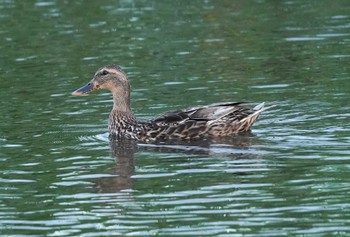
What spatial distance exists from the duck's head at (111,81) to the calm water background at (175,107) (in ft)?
1.57

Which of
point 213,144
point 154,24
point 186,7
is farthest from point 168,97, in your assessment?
point 186,7

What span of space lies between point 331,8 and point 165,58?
A: 519cm

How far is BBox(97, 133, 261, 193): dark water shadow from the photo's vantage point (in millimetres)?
14156

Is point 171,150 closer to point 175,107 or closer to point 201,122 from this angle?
point 201,122

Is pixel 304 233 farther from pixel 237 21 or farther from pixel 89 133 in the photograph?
pixel 237 21

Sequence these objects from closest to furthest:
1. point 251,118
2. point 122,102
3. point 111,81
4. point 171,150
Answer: point 171,150 → point 251,118 → point 122,102 → point 111,81

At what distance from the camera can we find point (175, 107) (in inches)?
727

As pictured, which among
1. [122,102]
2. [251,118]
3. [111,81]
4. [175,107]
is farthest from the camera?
[175,107]

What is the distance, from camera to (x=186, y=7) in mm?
27469

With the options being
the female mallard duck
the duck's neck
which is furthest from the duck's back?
the duck's neck

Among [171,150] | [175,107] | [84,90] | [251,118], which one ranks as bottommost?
[175,107]

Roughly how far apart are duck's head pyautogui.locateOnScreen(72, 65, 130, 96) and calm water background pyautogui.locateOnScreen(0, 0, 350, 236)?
18.8 inches

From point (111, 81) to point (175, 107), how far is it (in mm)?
1038

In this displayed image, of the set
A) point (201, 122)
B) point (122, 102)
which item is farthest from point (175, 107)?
point (201, 122)
